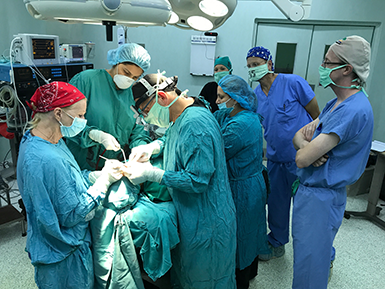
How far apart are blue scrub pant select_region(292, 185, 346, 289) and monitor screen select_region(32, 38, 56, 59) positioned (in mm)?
2596

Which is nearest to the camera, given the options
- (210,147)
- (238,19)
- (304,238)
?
(210,147)

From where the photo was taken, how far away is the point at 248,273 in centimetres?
198

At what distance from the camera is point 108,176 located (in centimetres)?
139

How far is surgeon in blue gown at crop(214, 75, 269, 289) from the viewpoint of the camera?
1.74 m

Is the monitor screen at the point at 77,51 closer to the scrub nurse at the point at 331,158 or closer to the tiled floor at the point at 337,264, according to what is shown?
the tiled floor at the point at 337,264

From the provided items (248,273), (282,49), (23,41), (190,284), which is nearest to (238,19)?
(282,49)

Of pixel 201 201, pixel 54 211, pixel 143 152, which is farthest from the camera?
pixel 143 152

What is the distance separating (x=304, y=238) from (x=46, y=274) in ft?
4.30

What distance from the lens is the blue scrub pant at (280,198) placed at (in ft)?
7.66

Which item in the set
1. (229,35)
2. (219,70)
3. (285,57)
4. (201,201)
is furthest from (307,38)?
(201,201)

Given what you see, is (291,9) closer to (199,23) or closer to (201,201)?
(199,23)

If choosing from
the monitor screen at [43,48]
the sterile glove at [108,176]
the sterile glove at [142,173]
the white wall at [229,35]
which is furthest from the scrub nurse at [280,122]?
the white wall at [229,35]

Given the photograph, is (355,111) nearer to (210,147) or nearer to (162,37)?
(210,147)

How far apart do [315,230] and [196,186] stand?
758 mm
